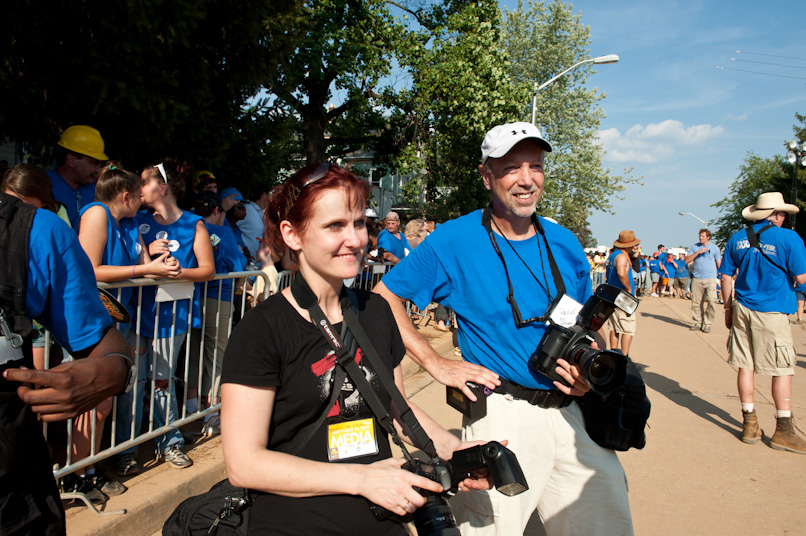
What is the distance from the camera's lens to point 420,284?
8.55 feet

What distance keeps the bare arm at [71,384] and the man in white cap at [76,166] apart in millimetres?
2840

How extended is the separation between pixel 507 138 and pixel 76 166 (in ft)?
10.9

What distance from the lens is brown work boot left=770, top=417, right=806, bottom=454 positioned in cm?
485

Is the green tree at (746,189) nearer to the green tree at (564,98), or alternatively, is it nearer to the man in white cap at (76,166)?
the green tree at (564,98)

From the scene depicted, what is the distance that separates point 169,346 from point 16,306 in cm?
244

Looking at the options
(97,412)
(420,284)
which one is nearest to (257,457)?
(420,284)

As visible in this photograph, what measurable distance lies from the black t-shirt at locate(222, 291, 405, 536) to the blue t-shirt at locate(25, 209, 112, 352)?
49 cm

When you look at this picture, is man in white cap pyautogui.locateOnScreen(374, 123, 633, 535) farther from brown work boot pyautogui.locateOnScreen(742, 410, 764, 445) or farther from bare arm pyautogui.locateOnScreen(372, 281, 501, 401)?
brown work boot pyautogui.locateOnScreen(742, 410, 764, 445)

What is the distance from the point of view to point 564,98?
1339 inches

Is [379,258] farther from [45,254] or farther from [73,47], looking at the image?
[45,254]

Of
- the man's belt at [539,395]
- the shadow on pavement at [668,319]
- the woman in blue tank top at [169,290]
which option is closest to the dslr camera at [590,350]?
the man's belt at [539,395]

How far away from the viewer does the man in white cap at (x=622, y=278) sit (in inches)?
291

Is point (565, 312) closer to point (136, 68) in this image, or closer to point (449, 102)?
point (136, 68)

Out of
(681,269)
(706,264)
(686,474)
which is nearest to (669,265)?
(681,269)
